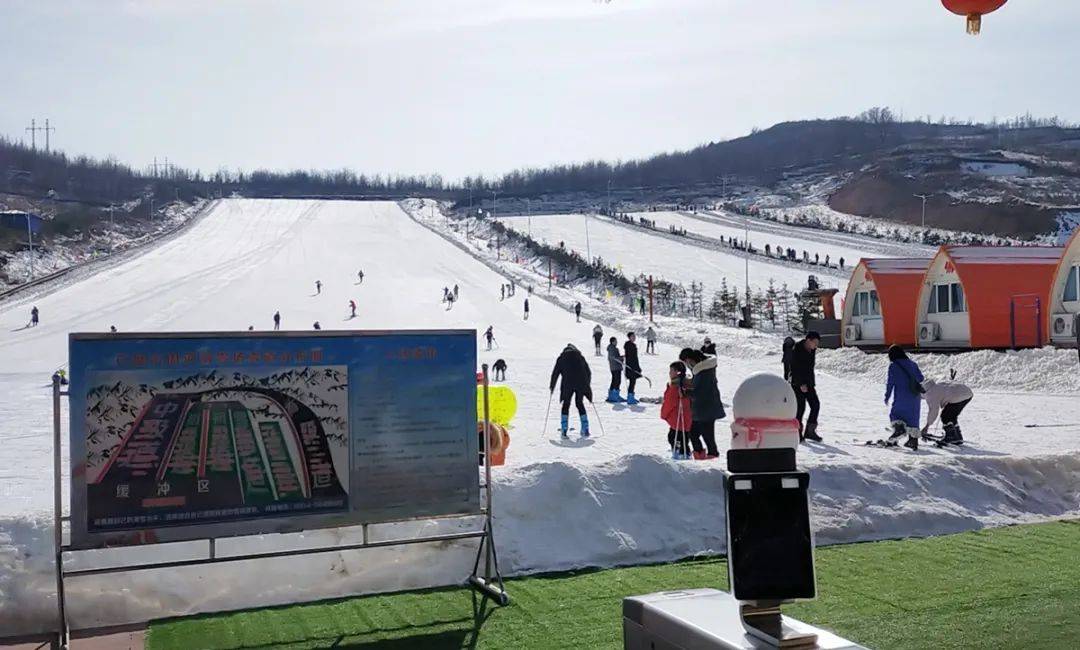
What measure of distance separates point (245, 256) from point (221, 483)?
80.7m

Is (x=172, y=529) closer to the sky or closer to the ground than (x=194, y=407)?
closer to the ground

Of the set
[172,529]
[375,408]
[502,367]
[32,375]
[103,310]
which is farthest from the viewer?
[103,310]

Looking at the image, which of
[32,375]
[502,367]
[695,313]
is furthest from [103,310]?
[502,367]

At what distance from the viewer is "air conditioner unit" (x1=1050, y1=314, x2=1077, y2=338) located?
2753 cm

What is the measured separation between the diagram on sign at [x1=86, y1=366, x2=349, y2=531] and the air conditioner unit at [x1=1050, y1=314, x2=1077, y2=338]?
2553 centimetres

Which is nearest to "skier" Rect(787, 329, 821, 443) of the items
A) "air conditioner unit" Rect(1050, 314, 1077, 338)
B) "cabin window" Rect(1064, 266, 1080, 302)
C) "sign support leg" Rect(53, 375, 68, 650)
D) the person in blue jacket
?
the person in blue jacket

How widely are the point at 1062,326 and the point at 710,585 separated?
24.0 metres

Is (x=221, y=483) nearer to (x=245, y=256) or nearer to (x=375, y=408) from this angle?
(x=375, y=408)

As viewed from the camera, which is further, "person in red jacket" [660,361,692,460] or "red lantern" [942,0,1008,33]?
"person in red jacket" [660,361,692,460]

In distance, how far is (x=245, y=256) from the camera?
84.1m

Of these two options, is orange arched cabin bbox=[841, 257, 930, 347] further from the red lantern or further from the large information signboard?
the red lantern

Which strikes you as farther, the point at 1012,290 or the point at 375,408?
the point at 1012,290

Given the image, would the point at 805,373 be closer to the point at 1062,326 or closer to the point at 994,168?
the point at 1062,326

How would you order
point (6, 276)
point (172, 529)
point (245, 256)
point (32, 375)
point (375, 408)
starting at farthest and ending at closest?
point (245, 256) < point (6, 276) < point (32, 375) < point (375, 408) < point (172, 529)
